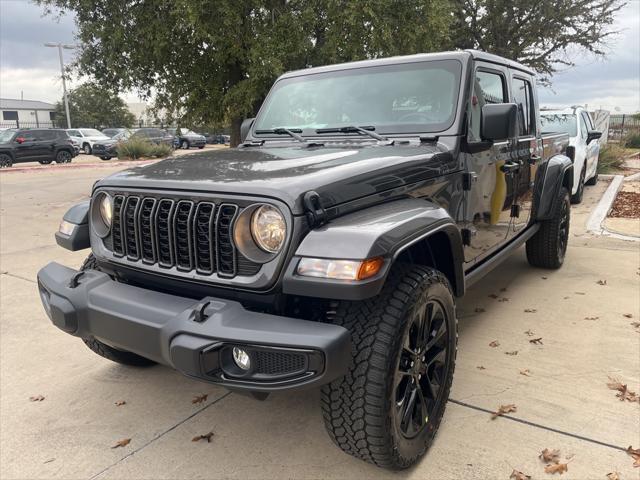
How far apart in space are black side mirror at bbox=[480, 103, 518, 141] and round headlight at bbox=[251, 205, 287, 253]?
62.0 inches

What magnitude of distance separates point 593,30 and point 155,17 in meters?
15.1

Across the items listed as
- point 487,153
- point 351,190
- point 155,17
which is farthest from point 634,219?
point 155,17

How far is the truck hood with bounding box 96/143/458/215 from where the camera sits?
2.19 metres

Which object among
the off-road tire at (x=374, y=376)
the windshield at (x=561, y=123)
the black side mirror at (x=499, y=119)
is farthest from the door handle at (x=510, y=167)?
the windshield at (x=561, y=123)

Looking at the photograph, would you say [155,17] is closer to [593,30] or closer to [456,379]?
[456,379]

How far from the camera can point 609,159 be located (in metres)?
14.5

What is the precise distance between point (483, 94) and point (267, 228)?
2.07 meters

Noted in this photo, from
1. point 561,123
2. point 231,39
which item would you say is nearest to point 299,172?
point 231,39

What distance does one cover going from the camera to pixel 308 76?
3.85 metres

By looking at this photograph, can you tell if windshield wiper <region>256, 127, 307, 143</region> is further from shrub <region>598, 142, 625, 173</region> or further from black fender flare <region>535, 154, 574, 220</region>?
shrub <region>598, 142, 625, 173</region>

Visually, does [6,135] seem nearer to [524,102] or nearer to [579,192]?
[579,192]

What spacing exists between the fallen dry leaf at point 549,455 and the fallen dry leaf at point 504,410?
0.34m

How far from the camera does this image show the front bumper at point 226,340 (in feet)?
6.22

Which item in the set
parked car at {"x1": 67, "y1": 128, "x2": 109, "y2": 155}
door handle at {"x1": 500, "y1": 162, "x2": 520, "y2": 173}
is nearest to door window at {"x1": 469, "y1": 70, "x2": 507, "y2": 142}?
door handle at {"x1": 500, "y1": 162, "x2": 520, "y2": 173}
